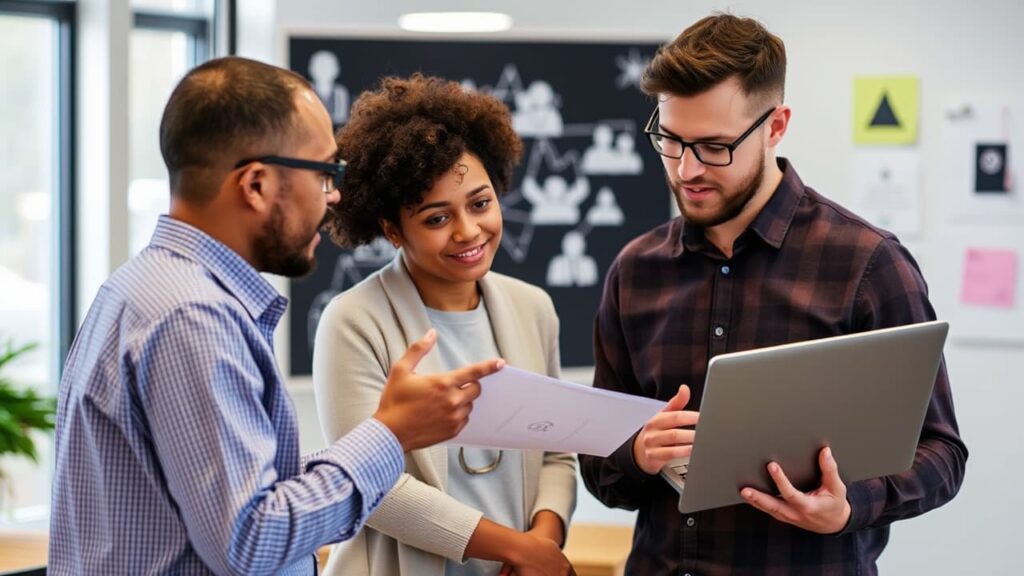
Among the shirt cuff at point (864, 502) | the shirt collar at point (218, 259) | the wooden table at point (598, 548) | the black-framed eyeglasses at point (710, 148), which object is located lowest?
the wooden table at point (598, 548)

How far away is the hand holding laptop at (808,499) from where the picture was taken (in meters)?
1.62

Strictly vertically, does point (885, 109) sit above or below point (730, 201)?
above

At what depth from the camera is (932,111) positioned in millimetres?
3770

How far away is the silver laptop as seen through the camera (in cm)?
153

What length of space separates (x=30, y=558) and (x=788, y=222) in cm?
206

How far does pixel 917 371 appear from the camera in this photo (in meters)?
1.62

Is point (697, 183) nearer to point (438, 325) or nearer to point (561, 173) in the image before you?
point (438, 325)

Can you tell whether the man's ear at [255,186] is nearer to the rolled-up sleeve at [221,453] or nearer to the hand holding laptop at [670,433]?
the rolled-up sleeve at [221,453]

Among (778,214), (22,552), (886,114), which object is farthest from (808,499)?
(886,114)

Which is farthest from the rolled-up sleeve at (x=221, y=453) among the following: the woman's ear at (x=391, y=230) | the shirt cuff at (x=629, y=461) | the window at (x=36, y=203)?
the window at (x=36, y=203)

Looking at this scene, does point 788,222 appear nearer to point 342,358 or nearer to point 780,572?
point 780,572

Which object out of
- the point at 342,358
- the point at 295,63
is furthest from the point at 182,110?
the point at 295,63

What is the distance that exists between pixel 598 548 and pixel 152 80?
7.40ft

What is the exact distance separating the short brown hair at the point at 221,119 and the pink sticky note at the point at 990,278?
9.47 feet
